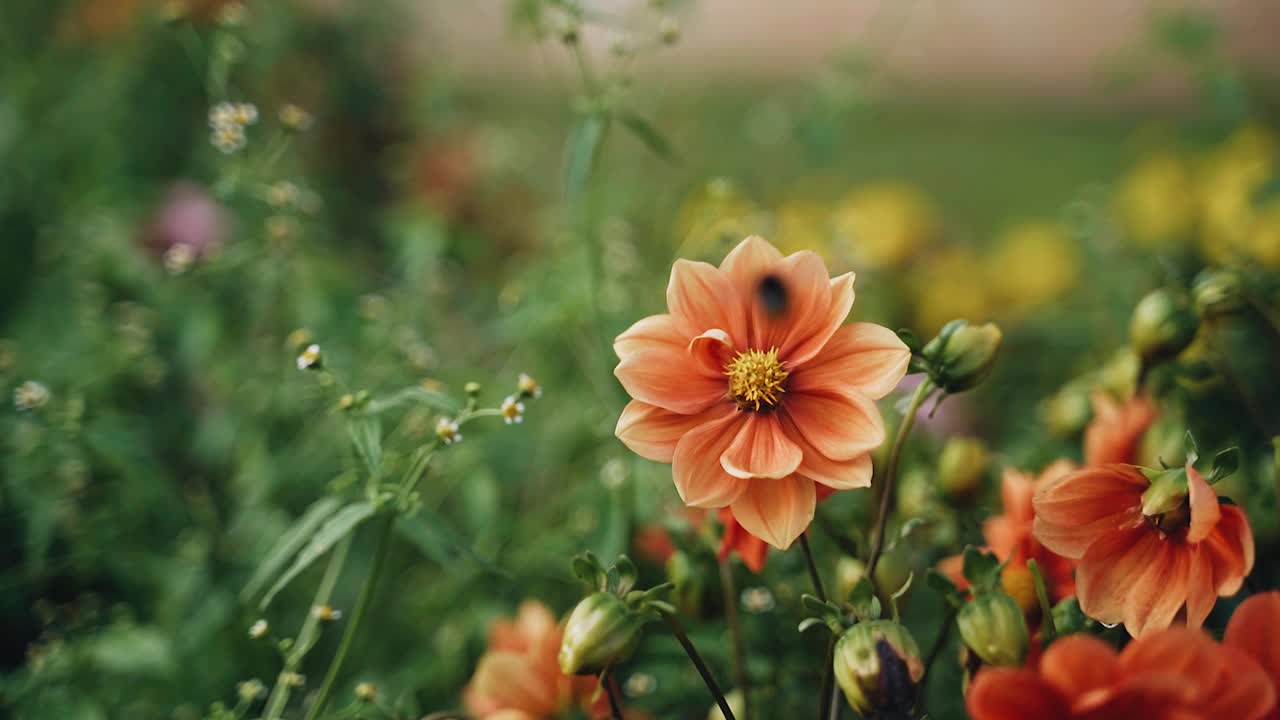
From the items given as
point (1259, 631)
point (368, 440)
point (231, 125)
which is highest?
point (231, 125)

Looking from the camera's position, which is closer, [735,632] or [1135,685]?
[1135,685]

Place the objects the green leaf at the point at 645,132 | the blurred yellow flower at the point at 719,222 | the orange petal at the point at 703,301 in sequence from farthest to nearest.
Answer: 1. the blurred yellow flower at the point at 719,222
2. the green leaf at the point at 645,132
3. the orange petal at the point at 703,301

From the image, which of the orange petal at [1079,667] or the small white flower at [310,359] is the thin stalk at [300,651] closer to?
the small white flower at [310,359]

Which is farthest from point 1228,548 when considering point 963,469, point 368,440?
point 368,440

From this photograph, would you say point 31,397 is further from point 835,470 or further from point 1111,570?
point 1111,570

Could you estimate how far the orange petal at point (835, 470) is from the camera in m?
0.37

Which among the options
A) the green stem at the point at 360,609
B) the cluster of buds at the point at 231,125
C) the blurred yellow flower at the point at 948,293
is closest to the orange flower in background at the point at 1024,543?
the green stem at the point at 360,609

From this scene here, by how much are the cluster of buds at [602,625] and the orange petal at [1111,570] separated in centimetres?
16

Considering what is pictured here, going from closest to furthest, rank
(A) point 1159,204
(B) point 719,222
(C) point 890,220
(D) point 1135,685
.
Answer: (D) point 1135,685 → (B) point 719,222 → (A) point 1159,204 → (C) point 890,220

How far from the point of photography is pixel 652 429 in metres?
0.39

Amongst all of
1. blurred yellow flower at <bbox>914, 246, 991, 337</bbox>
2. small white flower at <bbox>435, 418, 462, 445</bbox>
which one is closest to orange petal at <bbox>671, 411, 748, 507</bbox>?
small white flower at <bbox>435, 418, 462, 445</bbox>

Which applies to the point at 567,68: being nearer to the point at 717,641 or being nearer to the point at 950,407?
the point at 950,407

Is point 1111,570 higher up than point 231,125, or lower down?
lower down

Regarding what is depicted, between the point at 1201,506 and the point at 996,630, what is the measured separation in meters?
0.08
